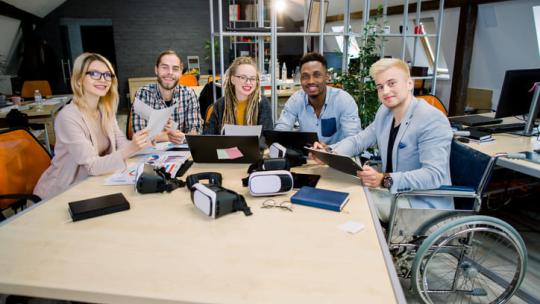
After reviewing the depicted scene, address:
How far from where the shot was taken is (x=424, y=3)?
231 inches

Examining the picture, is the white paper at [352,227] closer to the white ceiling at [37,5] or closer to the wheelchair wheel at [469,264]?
the wheelchair wheel at [469,264]

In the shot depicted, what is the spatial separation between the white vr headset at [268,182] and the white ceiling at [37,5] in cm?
666

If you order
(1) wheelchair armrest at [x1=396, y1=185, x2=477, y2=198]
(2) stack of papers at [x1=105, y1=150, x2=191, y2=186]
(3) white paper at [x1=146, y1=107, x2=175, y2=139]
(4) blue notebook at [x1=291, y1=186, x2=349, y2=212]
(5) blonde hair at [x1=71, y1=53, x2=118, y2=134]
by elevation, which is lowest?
(1) wheelchair armrest at [x1=396, y1=185, x2=477, y2=198]

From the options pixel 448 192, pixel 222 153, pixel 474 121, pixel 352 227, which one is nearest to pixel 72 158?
pixel 222 153

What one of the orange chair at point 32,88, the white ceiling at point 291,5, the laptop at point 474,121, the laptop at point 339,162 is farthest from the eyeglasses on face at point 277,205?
the orange chair at point 32,88

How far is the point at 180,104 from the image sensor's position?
9.75 feet

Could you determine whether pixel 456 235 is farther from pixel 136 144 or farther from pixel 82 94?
pixel 82 94

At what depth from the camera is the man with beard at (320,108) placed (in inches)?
99.3

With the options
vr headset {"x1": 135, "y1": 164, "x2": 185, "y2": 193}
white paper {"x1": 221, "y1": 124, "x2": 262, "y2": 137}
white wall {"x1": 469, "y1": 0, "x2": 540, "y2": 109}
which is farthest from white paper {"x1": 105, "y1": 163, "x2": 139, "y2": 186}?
white wall {"x1": 469, "y1": 0, "x2": 540, "y2": 109}

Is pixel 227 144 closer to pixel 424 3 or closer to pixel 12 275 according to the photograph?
pixel 12 275

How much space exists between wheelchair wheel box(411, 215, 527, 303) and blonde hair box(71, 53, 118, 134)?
1842mm

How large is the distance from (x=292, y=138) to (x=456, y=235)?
36.7 inches

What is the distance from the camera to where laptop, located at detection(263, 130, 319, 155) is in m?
1.99

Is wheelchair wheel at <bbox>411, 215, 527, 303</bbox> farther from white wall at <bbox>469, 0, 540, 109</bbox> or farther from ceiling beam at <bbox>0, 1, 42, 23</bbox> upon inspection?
ceiling beam at <bbox>0, 1, 42, 23</bbox>
